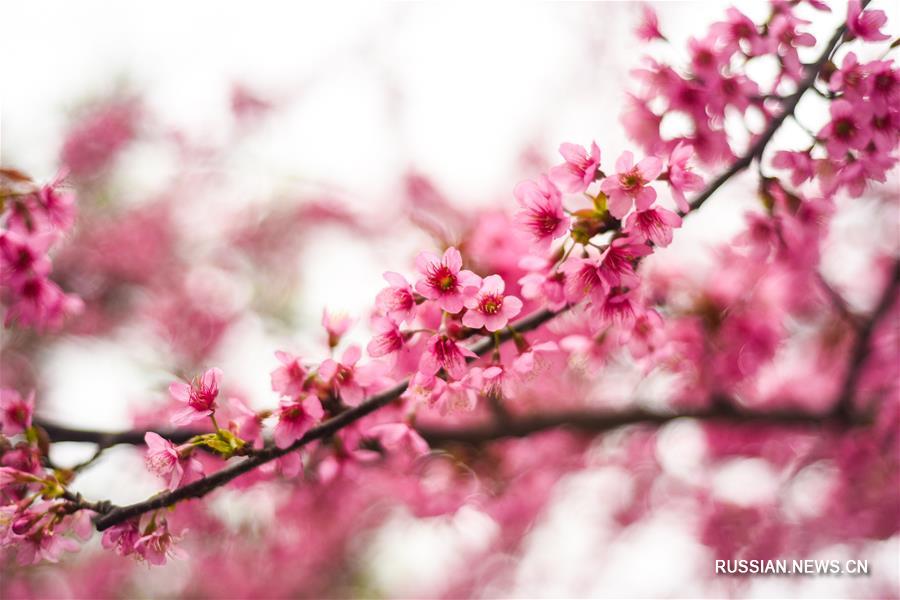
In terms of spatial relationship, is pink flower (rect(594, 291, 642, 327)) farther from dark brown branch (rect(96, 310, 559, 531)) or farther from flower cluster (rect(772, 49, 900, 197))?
flower cluster (rect(772, 49, 900, 197))

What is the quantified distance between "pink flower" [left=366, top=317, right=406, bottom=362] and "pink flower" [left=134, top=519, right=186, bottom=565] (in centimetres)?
60

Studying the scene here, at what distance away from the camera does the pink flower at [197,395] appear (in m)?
1.38

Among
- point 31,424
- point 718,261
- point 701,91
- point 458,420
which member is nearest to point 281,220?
point 458,420

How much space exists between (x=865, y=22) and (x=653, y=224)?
0.80 metres

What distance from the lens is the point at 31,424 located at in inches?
65.3

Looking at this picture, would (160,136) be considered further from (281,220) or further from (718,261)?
(718,261)

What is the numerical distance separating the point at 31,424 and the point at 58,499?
0.35 m

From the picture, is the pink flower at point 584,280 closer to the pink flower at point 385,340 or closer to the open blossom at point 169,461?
the pink flower at point 385,340

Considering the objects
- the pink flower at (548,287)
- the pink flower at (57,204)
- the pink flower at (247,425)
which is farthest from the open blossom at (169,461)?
the pink flower at (57,204)

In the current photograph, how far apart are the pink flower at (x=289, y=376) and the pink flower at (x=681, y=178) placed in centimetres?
93

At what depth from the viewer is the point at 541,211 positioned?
1430 millimetres

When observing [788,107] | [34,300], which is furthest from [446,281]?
[34,300]

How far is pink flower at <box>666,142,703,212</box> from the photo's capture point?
1377mm

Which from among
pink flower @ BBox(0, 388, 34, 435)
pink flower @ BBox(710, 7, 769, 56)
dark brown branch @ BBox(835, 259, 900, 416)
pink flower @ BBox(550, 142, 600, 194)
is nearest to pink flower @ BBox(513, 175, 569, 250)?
pink flower @ BBox(550, 142, 600, 194)
